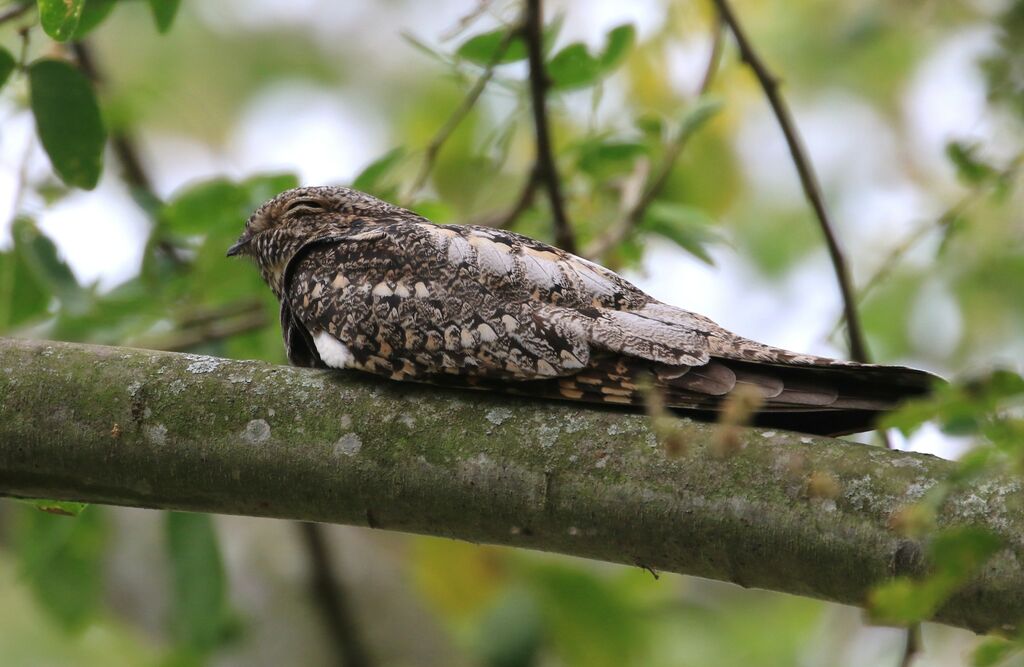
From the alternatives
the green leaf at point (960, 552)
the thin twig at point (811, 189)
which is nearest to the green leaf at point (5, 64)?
the thin twig at point (811, 189)

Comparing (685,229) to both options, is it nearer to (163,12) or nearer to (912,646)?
(912,646)

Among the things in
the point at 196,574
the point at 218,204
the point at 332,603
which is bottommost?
the point at 332,603

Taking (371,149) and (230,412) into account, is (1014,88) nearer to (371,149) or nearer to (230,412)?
(230,412)

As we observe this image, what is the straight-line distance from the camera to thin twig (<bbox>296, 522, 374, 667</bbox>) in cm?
506

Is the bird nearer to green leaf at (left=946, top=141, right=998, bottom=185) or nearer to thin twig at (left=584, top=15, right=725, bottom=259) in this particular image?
thin twig at (left=584, top=15, right=725, bottom=259)

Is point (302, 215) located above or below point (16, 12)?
above

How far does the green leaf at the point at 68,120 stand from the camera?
106 inches

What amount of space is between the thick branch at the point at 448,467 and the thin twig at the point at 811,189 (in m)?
1.39

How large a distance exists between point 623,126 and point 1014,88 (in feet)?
4.14

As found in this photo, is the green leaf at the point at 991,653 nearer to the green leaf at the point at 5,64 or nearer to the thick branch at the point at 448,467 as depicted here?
the thick branch at the point at 448,467

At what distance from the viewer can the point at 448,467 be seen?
6.84 feet

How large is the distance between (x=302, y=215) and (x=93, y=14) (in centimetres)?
75

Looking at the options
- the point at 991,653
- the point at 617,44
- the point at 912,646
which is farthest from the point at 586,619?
the point at 991,653

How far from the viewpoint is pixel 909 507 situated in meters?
1.82
